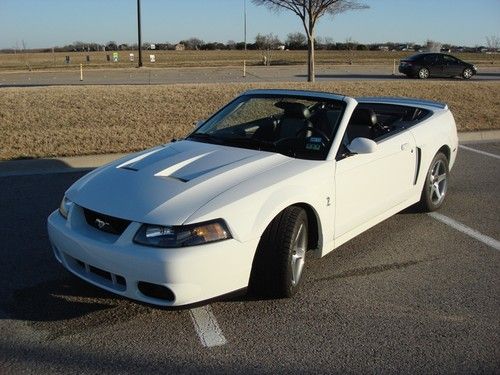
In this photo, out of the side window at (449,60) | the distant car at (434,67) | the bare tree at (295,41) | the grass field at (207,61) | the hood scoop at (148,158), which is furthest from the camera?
the bare tree at (295,41)

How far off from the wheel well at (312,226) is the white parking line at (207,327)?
92 centimetres

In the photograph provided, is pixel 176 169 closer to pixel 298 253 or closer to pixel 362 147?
pixel 298 253

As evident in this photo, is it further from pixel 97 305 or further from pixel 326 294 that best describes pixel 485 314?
pixel 97 305

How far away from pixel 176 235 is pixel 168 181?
0.59 m

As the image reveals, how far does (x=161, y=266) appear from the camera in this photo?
118 inches

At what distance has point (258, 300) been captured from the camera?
144 inches

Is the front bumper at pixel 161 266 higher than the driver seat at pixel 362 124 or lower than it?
lower

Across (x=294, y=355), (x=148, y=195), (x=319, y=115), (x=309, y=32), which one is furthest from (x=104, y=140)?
(x=309, y=32)

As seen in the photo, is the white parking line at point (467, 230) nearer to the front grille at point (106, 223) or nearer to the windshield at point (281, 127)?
the windshield at point (281, 127)

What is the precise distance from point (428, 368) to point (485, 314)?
850 millimetres

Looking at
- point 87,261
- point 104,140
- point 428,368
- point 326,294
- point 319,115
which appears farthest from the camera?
point 104,140

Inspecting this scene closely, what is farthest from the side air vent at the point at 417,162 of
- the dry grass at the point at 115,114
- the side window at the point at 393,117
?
the dry grass at the point at 115,114

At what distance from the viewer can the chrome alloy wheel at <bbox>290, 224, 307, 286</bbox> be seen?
143 inches

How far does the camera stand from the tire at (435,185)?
216 inches
